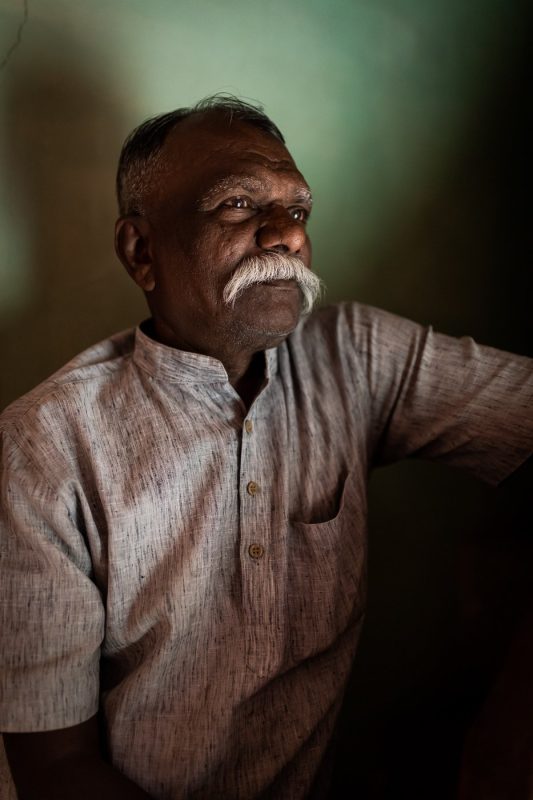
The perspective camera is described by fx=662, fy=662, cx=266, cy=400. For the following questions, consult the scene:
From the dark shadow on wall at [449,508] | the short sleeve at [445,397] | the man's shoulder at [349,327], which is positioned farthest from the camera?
the dark shadow on wall at [449,508]

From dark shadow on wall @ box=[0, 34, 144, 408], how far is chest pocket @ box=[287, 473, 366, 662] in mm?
688

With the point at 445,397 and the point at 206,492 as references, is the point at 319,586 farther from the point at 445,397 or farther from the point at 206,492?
the point at 445,397

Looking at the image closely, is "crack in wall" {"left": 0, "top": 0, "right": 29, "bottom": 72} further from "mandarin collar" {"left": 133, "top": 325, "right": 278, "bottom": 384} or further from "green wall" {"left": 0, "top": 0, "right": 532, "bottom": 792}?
"mandarin collar" {"left": 133, "top": 325, "right": 278, "bottom": 384}

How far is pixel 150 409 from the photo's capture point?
113 centimetres

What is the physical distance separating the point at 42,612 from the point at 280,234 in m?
0.69

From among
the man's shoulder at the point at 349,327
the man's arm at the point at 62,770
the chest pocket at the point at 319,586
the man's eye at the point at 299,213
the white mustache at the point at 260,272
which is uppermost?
the man's eye at the point at 299,213

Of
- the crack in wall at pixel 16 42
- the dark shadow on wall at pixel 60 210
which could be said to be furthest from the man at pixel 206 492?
the crack in wall at pixel 16 42

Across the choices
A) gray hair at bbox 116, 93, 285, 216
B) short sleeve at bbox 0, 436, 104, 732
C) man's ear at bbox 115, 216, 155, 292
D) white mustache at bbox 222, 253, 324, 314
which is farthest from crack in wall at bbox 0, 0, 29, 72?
short sleeve at bbox 0, 436, 104, 732

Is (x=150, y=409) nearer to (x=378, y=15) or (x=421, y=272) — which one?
(x=421, y=272)

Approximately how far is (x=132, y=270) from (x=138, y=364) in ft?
0.61

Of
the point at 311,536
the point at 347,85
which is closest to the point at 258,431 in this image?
the point at 311,536

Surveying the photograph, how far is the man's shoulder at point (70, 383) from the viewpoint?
1077 mm

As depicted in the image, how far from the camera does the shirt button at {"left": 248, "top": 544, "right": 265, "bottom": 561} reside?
41.8 inches

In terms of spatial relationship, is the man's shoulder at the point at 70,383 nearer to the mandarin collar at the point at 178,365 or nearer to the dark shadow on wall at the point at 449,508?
the mandarin collar at the point at 178,365
